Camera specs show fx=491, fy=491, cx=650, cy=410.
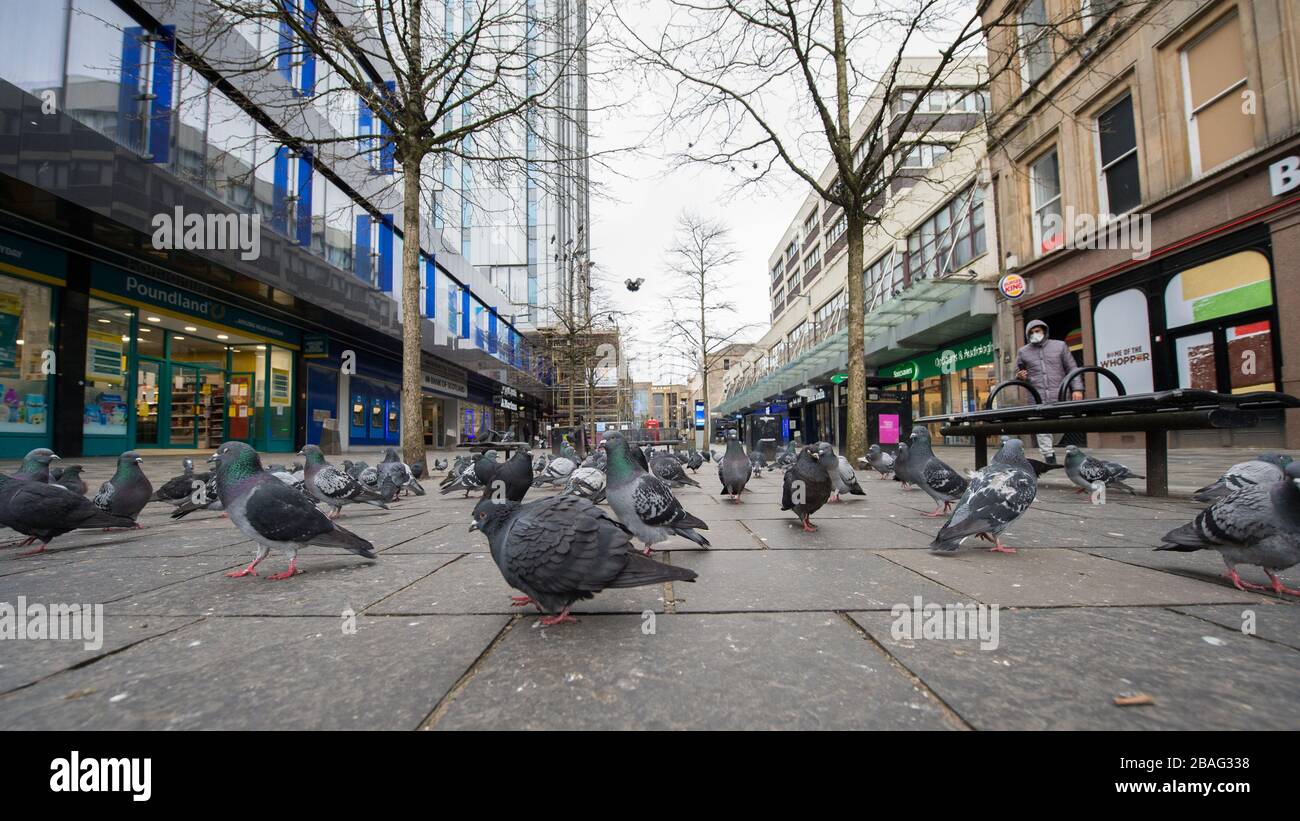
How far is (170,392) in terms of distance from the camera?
13742 millimetres

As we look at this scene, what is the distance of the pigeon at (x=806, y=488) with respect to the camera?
14.5 ft

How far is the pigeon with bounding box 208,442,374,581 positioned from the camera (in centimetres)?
300

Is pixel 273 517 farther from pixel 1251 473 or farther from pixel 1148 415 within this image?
pixel 1148 415

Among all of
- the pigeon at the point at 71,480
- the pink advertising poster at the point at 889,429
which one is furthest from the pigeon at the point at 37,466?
the pink advertising poster at the point at 889,429

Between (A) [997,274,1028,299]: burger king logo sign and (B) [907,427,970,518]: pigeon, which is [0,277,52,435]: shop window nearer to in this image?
(B) [907,427,970,518]: pigeon

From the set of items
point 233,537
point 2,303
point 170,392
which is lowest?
point 233,537

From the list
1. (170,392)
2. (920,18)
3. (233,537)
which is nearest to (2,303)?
(170,392)

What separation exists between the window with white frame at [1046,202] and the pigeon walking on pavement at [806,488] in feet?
51.0

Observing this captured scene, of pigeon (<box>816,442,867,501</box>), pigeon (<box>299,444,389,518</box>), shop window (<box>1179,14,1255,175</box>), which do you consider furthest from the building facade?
pigeon (<box>299,444,389,518</box>)

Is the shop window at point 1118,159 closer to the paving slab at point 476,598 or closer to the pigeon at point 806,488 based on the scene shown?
the pigeon at point 806,488

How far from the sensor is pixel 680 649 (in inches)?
70.2

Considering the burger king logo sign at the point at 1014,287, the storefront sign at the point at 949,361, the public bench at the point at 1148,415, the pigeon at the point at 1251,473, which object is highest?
the burger king logo sign at the point at 1014,287
